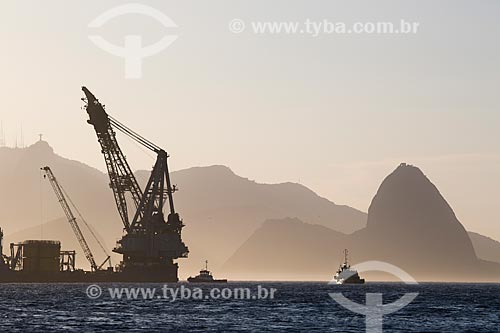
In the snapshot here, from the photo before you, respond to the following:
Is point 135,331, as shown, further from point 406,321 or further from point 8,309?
point 8,309

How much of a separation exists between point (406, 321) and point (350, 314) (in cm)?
1547

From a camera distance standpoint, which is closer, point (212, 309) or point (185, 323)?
point (185, 323)

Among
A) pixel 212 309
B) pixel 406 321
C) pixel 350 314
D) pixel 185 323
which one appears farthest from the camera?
pixel 212 309

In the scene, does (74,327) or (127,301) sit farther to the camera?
(127,301)

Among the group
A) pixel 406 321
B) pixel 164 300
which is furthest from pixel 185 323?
pixel 164 300

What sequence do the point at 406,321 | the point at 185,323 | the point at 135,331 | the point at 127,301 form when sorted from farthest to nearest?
1. the point at 127,301
2. the point at 406,321
3. the point at 185,323
4. the point at 135,331

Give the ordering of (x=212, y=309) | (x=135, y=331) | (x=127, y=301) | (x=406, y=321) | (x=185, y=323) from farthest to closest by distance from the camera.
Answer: (x=127, y=301), (x=212, y=309), (x=406, y=321), (x=185, y=323), (x=135, y=331)

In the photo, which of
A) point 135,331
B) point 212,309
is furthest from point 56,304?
point 135,331

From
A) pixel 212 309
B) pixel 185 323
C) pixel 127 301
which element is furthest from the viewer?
pixel 127 301

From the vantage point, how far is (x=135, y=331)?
10956 centimetres

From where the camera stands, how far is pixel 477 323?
130m

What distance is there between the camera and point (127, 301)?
176 metres

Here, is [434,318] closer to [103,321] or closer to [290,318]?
[290,318]

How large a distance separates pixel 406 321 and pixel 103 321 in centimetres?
3538
